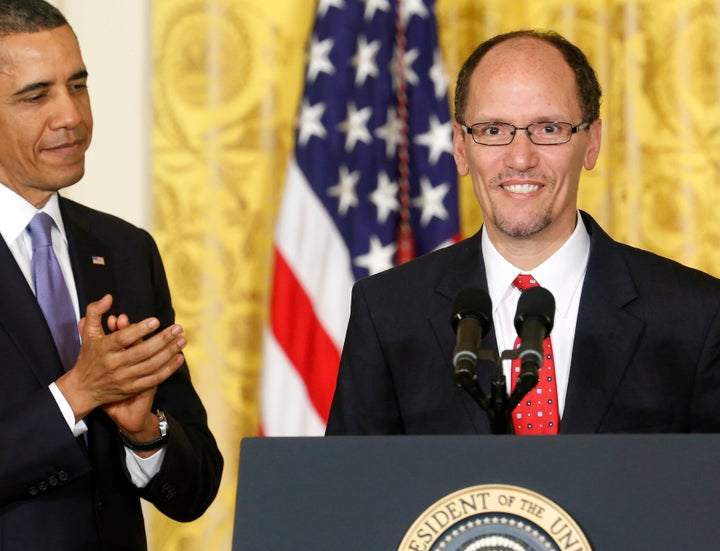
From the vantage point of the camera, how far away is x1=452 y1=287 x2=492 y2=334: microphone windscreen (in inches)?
70.1

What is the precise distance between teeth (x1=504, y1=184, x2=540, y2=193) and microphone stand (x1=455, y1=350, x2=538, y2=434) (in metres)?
0.80

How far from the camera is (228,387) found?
414cm

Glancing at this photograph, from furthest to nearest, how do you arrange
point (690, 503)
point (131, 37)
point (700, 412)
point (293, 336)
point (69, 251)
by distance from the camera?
point (131, 37) < point (293, 336) < point (69, 251) < point (700, 412) < point (690, 503)

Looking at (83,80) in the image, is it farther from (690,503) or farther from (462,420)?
(690,503)

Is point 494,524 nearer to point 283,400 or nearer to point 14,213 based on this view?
point 14,213

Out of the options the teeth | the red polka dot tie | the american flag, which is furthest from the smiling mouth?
the american flag

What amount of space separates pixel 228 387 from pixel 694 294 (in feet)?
6.90

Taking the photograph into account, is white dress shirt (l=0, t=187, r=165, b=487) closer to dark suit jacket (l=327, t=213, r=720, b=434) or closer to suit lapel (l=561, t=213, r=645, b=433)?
dark suit jacket (l=327, t=213, r=720, b=434)

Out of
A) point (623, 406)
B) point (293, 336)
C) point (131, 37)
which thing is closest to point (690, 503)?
point (623, 406)

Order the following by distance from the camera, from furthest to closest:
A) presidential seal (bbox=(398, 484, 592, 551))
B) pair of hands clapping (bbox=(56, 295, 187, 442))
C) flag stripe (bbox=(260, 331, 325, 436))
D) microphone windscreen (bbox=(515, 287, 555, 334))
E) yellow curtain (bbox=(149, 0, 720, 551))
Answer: yellow curtain (bbox=(149, 0, 720, 551)), flag stripe (bbox=(260, 331, 325, 436)), pair of hands clapping (bbox=(56, 295, 187, 442)), microphone windscreen (bbox=(515, 287, 555, 334)), presidential seal (bbox=(398, 484, 592, 551))

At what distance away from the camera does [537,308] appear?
1.76m

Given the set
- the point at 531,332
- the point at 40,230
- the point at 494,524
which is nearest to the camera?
the point at 494,524

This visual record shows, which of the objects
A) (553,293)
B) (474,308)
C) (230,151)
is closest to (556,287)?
(553,293)

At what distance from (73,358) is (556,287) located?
1.02 metres
